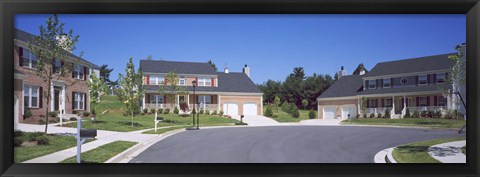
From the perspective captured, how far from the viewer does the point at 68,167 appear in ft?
29.5

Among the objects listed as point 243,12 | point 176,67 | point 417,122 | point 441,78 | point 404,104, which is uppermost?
point 243,12

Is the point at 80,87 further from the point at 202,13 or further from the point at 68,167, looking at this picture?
the point at 202,13

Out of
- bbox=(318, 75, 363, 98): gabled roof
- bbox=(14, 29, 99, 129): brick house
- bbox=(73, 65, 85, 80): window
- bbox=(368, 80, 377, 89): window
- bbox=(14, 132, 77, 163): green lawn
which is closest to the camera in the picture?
bbox=(14, 132, 77, 163): green lawn

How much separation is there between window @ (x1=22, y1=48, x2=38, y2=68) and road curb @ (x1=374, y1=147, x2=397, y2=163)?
9.42 meters

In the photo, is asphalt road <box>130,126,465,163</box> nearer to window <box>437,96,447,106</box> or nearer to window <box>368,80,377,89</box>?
window <box>437,96,447,106</box>

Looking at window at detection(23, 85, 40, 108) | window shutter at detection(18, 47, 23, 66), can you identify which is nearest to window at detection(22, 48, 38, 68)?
window shutter at detection(18, 47, 23, 66)

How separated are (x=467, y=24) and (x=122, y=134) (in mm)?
10142

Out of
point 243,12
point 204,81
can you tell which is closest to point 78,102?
point 204,81

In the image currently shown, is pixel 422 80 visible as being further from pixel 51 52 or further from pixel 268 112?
pixel 51 52

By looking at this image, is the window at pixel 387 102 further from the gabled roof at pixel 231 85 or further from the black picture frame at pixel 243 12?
the gabled roof at pixel 231 85

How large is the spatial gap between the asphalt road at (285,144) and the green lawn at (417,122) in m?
0.17

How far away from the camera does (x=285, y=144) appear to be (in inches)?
494

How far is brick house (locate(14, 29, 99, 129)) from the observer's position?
9.95 metres

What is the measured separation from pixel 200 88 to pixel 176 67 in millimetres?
1550
